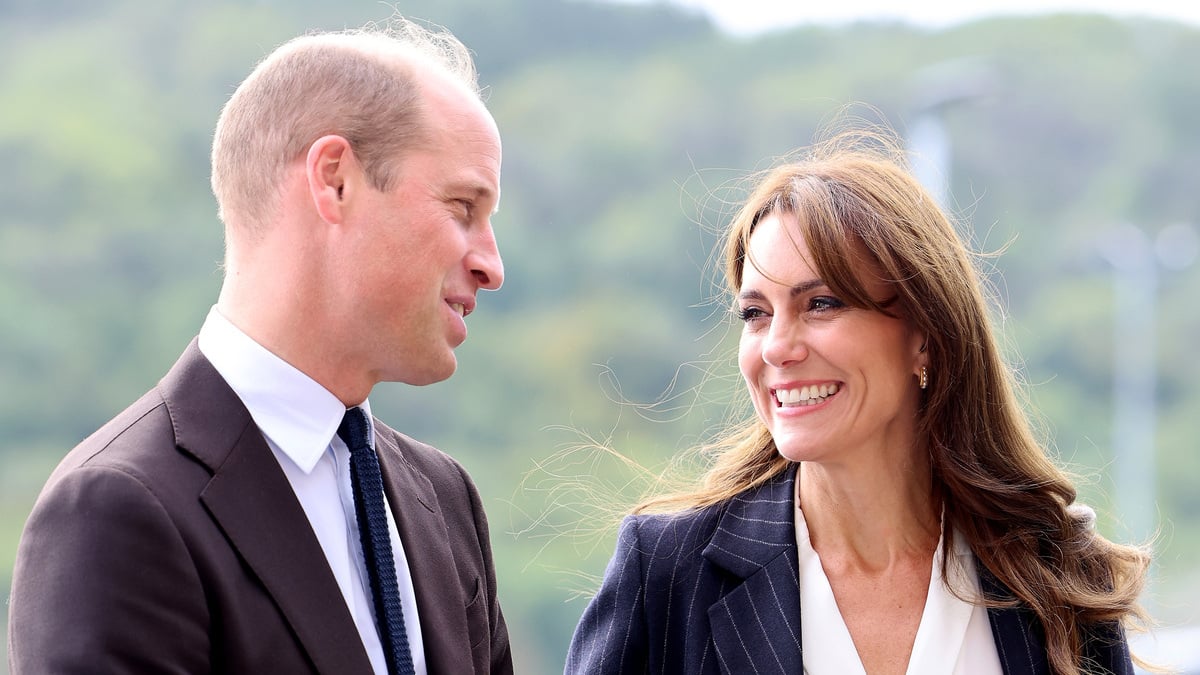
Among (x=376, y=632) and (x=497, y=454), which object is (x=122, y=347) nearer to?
(x=497, y=454)

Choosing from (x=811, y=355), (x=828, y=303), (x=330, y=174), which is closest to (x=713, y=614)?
(x=811, y=355)

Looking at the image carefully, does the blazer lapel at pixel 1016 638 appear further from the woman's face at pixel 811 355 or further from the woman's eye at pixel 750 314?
the woman's eye at pixel 750 314

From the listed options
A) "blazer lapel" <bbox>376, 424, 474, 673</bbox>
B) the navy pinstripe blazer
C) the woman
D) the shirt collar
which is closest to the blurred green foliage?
the woman

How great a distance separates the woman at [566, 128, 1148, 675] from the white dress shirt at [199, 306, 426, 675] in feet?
2.59

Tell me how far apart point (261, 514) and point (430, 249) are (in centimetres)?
48

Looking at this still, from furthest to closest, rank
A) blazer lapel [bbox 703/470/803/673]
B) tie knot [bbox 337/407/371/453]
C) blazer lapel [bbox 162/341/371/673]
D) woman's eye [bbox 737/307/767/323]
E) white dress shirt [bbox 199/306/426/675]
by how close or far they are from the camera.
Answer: woman's eye [bbox 737/307/767/323] < blazer lapel [bbox 703/470/803/673] < tie knot [bbox 337/407/371/453] < white dress shirt [bbox 199/306/426/675] < blazer lapel [bbox 162/341/371/673]

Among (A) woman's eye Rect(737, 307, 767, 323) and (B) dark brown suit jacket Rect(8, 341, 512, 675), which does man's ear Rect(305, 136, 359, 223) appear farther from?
(A) woman's eye Rect(737, 307, 767, 323)

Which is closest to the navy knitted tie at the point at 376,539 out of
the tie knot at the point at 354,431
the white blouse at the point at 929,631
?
the tie knot at the point at 354,431

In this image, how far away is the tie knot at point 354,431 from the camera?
86.7 inches

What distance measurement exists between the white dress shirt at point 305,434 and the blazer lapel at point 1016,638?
4.19ft

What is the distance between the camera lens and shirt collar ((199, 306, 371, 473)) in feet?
6.79

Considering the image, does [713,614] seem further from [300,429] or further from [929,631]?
[300,429]

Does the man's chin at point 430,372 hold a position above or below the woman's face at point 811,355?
below

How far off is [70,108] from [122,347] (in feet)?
8.66
